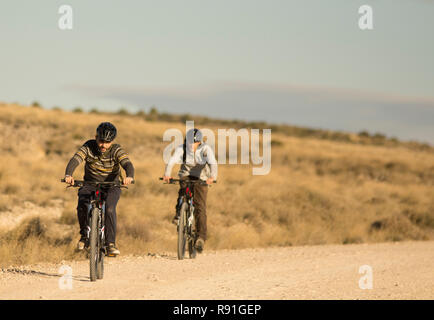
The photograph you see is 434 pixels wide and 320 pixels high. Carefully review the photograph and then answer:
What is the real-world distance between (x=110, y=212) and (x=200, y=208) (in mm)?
3370

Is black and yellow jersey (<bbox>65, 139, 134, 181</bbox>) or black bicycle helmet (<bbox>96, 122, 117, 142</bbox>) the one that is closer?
black bicycle helmet (<bbox>96, 122, 117, 142</bbox>)

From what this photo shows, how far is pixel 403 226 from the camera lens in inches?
798

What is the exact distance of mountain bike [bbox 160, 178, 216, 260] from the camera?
41.0ft

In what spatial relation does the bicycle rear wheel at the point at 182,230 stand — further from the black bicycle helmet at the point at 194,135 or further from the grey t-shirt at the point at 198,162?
the black bicycle helmet at the point at 194,135

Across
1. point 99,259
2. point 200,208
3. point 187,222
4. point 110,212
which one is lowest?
point 99,259

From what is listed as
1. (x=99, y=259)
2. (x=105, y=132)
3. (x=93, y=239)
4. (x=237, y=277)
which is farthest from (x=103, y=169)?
(x=237, y=277)

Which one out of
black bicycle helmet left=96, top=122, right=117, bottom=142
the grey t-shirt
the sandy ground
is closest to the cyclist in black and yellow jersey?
black bicycle helmet left=96, top=122, right=117, bottom=142

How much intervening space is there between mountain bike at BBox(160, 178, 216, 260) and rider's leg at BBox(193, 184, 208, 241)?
0.10 m

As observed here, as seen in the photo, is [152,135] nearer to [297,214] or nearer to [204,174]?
[297,214]

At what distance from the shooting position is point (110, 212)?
982 cm

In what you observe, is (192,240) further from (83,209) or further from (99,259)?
(83,209)

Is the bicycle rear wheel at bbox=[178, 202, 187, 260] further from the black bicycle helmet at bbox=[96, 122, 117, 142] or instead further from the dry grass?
the black bicycle helmet at bbox=[96, 122, 117, 142]
